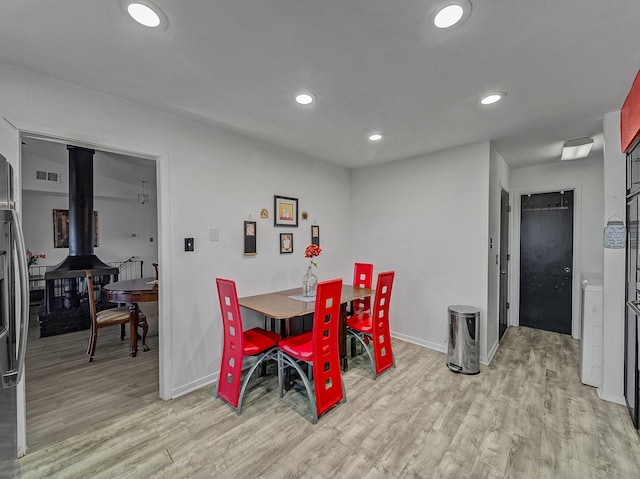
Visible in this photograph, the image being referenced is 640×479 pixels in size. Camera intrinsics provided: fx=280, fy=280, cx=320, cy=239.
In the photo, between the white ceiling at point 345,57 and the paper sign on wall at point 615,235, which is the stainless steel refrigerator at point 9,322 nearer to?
the white ceiling at point 345,57

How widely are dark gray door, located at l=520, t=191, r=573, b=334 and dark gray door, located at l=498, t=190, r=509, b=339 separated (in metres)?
0.38

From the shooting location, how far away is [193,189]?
2590 mm

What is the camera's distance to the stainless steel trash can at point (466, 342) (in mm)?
2877

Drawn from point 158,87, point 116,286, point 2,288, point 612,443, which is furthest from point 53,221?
point 612,443

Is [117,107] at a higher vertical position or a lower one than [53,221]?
higher

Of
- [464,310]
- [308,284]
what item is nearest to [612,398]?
[464,310]

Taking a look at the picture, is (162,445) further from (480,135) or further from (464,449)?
(480,135)

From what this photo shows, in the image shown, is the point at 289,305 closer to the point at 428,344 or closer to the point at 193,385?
the point at 193,385

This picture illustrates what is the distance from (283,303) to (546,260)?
3.92 metres

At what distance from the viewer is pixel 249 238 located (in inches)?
119

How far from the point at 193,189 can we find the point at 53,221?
6103mm

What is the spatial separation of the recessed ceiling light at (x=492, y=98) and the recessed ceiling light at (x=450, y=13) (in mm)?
928

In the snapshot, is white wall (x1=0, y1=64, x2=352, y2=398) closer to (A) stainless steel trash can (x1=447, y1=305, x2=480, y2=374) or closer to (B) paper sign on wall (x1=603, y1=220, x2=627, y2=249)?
(A) stainless steel trash can (x1=447, y1=305, x2=480, y2=374)

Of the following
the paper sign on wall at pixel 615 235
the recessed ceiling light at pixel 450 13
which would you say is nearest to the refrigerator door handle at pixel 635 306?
the paper sign on wall at pixel 615 235
